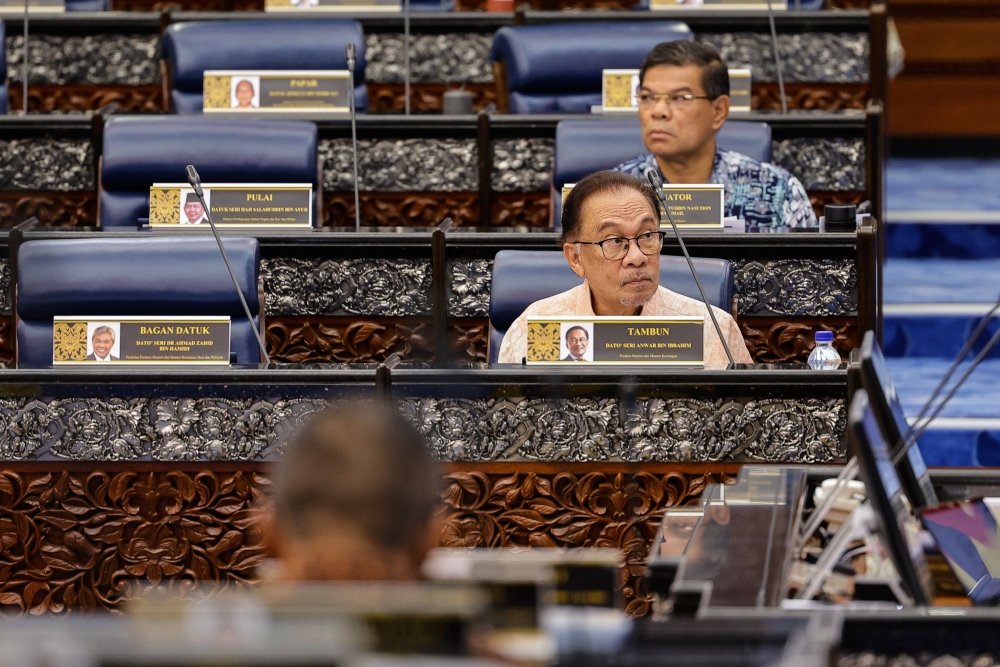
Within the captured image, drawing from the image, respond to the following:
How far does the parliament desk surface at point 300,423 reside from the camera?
2541 millimetres

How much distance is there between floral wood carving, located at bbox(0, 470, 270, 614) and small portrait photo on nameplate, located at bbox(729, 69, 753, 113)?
7.01 ft

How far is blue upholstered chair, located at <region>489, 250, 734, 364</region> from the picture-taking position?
121 inches

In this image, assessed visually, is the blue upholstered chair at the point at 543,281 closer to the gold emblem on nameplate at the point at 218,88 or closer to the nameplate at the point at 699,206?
the nameplate at the point at 699,206

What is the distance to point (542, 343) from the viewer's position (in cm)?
266

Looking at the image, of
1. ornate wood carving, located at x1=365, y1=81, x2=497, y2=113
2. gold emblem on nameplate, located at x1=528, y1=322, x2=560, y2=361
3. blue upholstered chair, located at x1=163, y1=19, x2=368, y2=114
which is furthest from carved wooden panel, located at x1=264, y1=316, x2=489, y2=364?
ornate wood carving, located at x1=365, y1=81, x2=497, y2=113

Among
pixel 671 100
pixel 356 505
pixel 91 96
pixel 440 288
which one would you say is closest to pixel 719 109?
pixel 671 100

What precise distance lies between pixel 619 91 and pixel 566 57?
0.25 m

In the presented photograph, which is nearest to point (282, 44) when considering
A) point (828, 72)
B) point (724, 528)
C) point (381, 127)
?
point (381, 127)

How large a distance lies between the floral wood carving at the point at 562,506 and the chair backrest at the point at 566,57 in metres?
2.00

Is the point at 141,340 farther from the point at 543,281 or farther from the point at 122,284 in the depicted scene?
the point at 543,281

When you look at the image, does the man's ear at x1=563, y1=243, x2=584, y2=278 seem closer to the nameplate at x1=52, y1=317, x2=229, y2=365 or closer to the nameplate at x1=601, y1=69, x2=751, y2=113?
the nameplate at x1=52, y1=317, x2=229, y2=365

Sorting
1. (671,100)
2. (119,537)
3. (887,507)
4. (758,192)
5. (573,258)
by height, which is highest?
(671,100)

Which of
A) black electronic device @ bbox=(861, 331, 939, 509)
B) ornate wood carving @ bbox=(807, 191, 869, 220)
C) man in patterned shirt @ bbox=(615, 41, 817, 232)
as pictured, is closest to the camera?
black electronic device @ bbox=(861, 331, 939, 509)

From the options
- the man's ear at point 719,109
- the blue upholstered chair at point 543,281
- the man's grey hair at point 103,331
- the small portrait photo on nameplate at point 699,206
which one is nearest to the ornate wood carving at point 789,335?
the small portrait photo on nameplate at point 699,206
